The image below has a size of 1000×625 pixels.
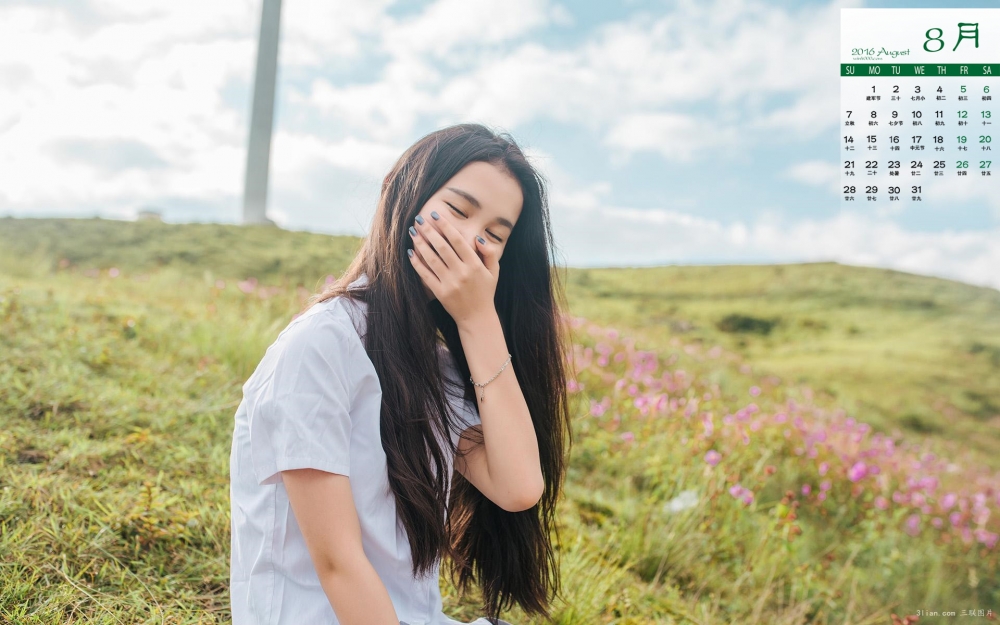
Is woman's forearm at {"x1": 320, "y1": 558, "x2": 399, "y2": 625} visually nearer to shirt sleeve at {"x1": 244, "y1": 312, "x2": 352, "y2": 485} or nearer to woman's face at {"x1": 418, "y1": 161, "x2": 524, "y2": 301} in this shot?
shirt sleeve at {"x1": 244, "y1": 312, "x2": 352, "y2": 485}

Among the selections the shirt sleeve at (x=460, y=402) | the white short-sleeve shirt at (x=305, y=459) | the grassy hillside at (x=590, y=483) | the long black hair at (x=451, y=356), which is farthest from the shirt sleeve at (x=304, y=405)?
the grassy hillside at (x=590, y=483)

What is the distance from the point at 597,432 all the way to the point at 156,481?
3164 millimetres

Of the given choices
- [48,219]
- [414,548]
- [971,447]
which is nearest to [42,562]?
[414,548]

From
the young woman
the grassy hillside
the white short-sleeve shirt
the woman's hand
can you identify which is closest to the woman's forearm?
the young woman

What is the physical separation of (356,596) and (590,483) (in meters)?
3.42

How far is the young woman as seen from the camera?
56.4 inches

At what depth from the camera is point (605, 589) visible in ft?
9.75

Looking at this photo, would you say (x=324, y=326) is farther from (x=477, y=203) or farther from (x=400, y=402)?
(x=477, y=203)

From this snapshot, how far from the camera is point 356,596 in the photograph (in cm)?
142

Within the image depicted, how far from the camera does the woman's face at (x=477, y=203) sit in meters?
1.72

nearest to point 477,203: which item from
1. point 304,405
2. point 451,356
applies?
point 451,356

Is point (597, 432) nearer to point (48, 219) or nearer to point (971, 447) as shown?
point (971, 447)

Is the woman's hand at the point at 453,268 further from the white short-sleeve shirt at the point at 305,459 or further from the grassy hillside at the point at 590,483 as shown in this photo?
the grassy hillside at the point at 590,483

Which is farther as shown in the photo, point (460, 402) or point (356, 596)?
point (460, 402)
